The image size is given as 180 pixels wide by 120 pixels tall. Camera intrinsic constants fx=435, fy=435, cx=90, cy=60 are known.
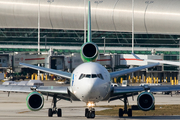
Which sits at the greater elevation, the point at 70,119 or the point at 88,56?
the point at 88,56

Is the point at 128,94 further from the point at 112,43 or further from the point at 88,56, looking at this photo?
the point at 112,43

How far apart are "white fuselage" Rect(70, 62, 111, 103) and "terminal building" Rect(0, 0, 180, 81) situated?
7977 cm

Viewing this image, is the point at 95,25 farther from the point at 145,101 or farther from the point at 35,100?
the point at 145,101

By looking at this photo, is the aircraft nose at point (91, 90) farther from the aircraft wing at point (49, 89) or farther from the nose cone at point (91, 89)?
the aircraft wing at point (49, 89)

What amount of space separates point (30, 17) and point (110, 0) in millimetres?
22508

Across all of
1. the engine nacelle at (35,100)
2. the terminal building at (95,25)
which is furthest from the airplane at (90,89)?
the terminal building at (95,25)

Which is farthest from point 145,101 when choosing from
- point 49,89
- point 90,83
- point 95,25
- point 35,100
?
point 95,25

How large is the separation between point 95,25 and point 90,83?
302 feet

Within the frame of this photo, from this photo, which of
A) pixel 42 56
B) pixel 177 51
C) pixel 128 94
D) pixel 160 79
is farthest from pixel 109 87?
pixel 177 51

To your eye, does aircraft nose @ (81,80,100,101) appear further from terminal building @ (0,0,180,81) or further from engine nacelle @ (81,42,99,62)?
terminal building @ (0,0,180,81)

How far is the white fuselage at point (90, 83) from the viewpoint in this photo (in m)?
25.6

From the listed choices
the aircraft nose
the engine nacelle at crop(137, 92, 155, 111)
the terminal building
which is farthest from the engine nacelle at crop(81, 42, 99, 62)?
the terminal building

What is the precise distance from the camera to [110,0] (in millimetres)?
115000

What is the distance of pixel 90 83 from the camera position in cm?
2547
